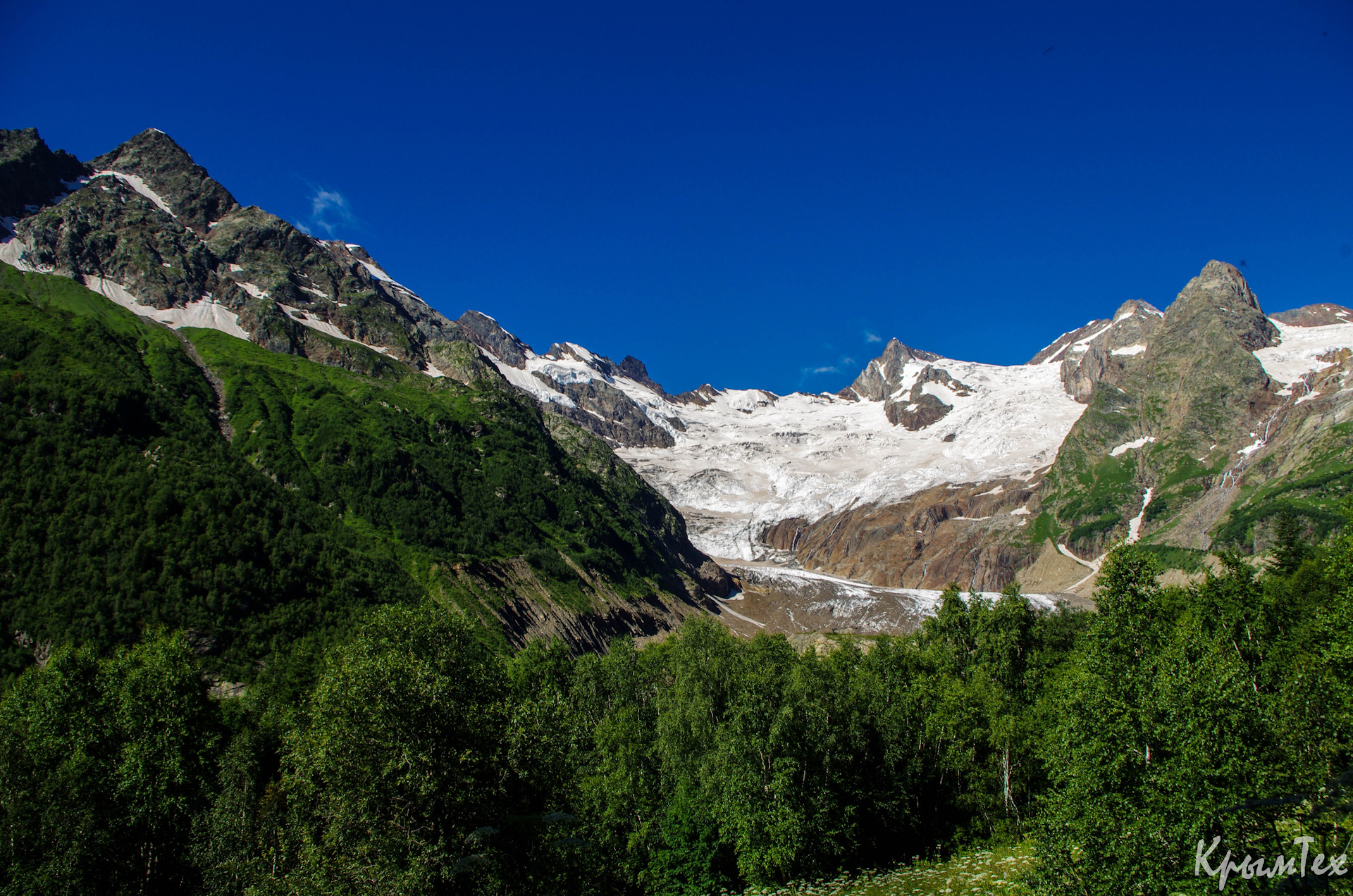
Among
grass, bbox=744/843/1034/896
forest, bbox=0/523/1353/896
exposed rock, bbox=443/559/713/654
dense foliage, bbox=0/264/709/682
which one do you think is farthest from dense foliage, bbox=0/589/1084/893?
exposed rock, bbox=443/559/713/654

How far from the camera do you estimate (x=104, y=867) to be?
30.9 metres

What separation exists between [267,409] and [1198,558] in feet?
867

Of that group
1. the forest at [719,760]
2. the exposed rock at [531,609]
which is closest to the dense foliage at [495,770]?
the forest at [719,760]

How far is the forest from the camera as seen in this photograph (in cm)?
1909

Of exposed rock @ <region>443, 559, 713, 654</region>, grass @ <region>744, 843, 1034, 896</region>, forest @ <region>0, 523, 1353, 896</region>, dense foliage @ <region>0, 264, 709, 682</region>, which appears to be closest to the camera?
forest @ <region>0, 523, 1353, 896</region>

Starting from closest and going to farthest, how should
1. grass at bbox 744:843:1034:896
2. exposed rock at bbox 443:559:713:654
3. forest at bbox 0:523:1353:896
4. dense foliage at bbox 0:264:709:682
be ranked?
forest at bbox 0:523:1353:896, grass at bbox 744:843:1034:896, dense foliage at bbox 0:264:709:682, exposed rock at bbox 443:559:713:654

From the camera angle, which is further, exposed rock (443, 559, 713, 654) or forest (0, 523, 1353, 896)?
exposed rock (443, 559, 713, 654)

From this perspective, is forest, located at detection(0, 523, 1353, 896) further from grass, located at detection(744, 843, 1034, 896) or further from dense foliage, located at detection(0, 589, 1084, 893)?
→ grass, located at detection(744, 843, 1034, 896)

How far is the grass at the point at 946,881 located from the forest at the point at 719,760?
2412 mm

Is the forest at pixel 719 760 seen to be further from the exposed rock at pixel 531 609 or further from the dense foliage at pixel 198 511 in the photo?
the exposed rock at pixel 531 609

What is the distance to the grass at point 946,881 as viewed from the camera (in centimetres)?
2353

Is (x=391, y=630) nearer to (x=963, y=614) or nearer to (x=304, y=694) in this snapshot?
(x=304, y=694)

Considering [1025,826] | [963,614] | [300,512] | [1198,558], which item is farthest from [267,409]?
[1198,558]

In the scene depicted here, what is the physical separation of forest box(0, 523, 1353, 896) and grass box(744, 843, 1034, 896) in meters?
2.41
